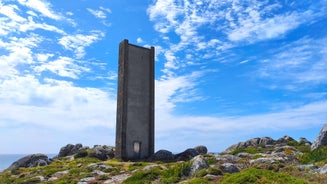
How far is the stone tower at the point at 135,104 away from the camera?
120 ft

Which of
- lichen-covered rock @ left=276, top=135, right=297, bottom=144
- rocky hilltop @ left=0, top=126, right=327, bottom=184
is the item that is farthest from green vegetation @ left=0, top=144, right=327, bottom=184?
lichen-covered rock @ left=276, top=135, right=297, bottom=144

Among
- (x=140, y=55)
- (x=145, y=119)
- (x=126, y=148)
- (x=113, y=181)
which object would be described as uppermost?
(x=140, y=55)

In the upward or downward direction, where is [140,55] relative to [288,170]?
upward

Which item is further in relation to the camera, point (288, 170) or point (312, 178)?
point (288, 170)

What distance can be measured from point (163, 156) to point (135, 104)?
686 cm

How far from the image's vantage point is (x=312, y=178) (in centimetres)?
1486

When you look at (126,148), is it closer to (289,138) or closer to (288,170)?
(288,170)

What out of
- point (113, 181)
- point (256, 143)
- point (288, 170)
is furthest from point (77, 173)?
point (256, 143)

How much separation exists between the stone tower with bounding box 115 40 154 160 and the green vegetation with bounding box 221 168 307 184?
74.4 ft

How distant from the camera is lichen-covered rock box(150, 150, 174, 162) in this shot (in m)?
36.4

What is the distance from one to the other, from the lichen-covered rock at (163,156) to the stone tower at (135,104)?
5.29 feet

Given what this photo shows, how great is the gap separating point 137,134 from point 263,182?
25006mm

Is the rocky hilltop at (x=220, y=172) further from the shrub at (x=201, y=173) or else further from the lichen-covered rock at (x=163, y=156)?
the lichen-covered rock at (x=163, y=156)

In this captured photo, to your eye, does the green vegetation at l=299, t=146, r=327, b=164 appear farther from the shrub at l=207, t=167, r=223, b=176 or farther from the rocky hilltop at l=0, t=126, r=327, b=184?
the shrub at l=207, t=167, r=223, b=176
